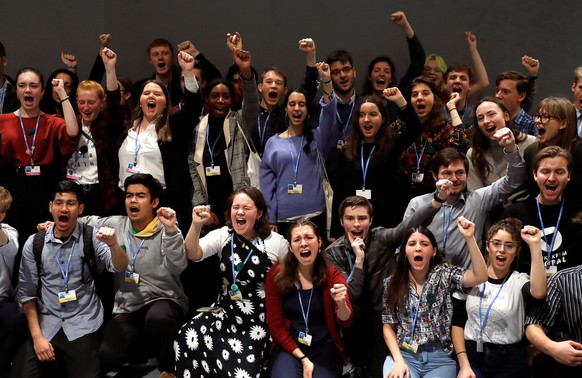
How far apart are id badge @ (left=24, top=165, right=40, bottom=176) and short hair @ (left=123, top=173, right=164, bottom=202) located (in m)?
0.65

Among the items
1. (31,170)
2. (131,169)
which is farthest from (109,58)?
(31,170)

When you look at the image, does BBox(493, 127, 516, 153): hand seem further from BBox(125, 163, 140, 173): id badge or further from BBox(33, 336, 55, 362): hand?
BBox(33, 336, 55, 362): hand

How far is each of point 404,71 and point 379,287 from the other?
273 cm

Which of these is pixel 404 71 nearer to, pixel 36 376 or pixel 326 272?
pixel 326 272

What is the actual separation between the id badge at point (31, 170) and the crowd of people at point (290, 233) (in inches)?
1.3

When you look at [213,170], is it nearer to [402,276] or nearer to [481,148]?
[402,276]

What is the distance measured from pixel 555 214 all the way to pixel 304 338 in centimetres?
150

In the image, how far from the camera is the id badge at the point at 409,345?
393 cm

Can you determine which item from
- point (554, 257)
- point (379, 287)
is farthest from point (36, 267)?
point (554, 257)

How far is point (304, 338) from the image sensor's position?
13.3 ft

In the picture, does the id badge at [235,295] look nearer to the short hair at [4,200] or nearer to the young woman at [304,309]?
the young woman at [304,309]

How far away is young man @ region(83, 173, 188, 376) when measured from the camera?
4.33m

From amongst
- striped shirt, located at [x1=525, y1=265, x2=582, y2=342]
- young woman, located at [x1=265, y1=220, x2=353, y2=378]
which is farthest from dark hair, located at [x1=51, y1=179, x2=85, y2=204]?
striped shirt, located at [x1=525, y1=265, x2=582, y2=342]

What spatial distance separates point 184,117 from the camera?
4.93 m
